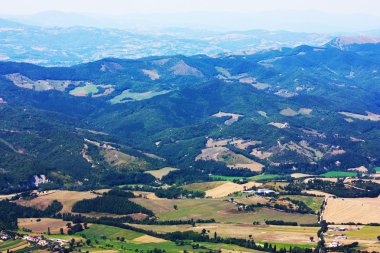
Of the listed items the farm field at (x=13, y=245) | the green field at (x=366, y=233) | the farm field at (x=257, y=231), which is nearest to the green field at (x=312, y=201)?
the green field at (x=366, y=233)

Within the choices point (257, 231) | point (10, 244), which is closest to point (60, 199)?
point (10, 244)

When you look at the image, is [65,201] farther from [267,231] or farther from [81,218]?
[267,231]

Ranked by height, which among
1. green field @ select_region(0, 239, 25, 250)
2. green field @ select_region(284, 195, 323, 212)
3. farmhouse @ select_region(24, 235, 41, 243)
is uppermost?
green field @ select_region(0, 239, 25, 250)

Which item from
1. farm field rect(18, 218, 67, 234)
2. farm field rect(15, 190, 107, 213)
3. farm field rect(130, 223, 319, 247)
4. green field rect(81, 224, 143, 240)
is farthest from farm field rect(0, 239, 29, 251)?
farm field rect(15, 190, 107, 213)

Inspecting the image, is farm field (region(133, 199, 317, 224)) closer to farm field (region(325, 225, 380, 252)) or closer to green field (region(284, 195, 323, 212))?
green field (region(284, 195, 323, 212))

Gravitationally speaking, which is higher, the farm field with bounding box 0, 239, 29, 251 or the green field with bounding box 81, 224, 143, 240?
the farm field with bounding box 0, 239, 29, 251

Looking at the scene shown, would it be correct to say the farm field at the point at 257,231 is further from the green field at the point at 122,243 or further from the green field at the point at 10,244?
the green field at the point at 10,244
